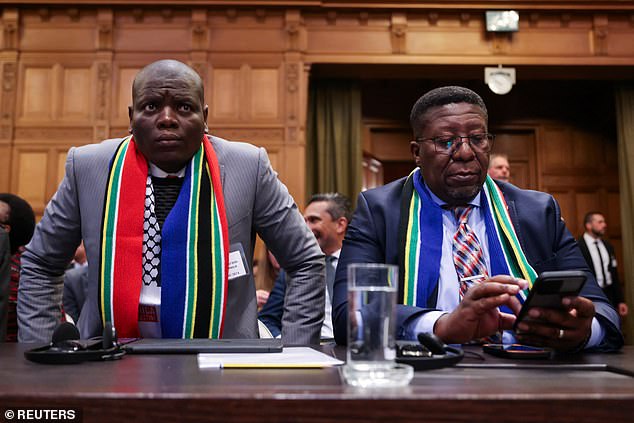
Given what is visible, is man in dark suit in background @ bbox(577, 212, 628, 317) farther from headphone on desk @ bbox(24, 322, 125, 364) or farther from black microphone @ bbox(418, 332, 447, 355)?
headphone on desk @ bbox(24, 322, 125, 364)

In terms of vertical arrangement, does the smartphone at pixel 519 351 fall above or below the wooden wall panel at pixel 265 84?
below

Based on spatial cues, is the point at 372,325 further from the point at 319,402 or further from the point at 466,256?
the point at 466,256

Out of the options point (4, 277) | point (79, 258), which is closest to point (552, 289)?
point (4, 277)

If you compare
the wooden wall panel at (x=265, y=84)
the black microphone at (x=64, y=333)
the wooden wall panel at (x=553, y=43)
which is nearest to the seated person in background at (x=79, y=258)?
the wooden wall panel at (x=265, y=84)

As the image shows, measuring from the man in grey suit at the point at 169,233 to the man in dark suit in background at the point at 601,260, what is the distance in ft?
18.8

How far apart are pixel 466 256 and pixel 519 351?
1.87ft

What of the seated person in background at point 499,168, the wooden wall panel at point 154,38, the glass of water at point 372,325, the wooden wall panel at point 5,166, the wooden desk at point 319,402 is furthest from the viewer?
the wooden wall panel at point 154,38

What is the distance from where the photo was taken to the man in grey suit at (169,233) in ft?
5.47

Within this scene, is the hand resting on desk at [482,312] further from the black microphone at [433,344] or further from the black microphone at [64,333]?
the black microphone at [64,333]

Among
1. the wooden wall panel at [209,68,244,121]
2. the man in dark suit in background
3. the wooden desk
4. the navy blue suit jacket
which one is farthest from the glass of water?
the man in dark suit in background

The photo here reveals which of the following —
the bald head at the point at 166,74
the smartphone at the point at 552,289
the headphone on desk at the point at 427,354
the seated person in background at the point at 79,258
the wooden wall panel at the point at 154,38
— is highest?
the wooden wall panel at the point at 154,38

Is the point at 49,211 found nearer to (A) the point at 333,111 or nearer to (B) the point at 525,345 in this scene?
(B) the point at 525,345

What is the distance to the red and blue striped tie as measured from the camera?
169 centimetres

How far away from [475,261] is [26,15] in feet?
21.6
